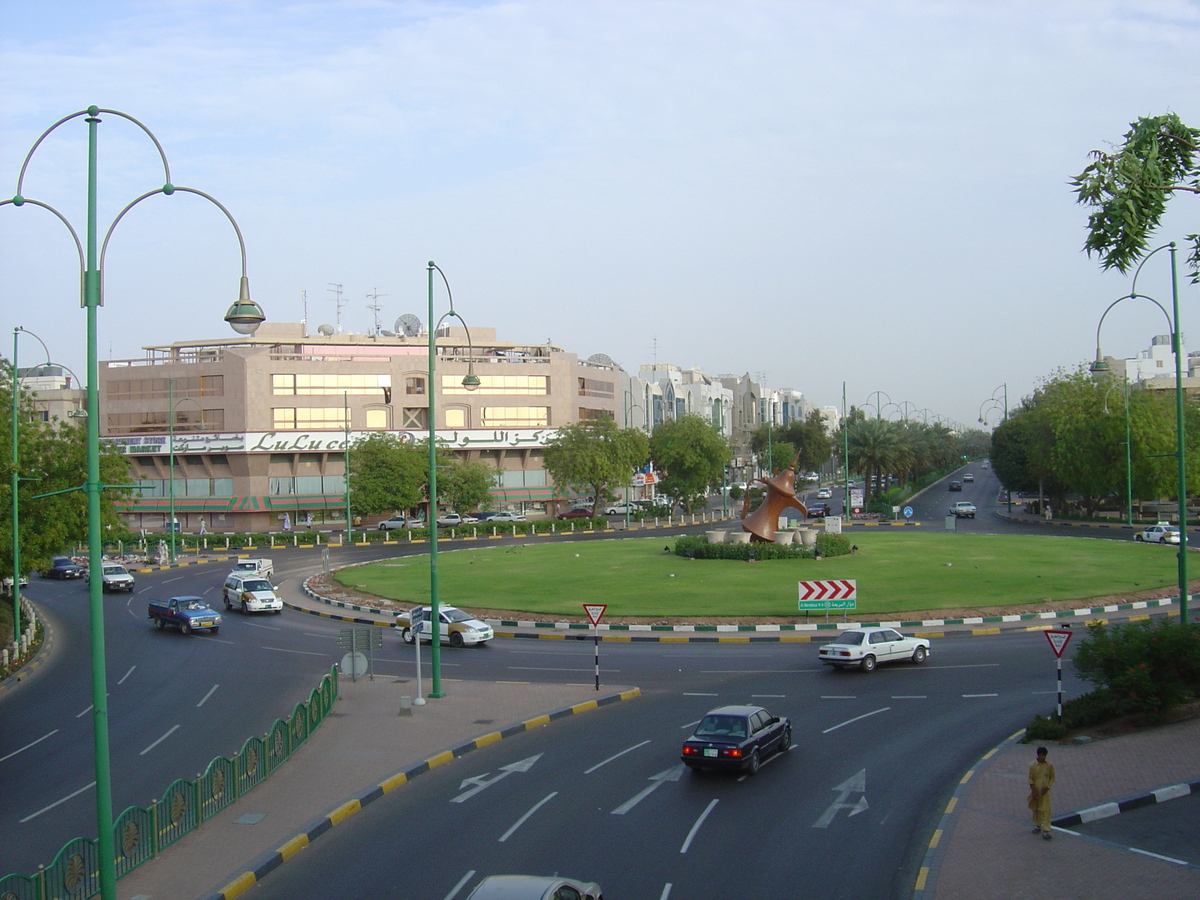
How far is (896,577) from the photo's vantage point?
→ 4231 cm

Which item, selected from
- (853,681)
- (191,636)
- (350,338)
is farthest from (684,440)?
(853,681)

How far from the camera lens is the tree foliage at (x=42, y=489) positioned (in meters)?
32.8

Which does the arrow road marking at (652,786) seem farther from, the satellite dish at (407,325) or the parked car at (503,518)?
the satellite dish at (407,325)

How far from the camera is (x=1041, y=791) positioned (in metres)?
13.1

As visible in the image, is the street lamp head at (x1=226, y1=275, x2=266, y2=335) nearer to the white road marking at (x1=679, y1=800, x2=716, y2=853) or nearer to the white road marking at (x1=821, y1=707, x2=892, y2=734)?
the white road marking at (x1=679, y1=800, x2=716, y2=853)

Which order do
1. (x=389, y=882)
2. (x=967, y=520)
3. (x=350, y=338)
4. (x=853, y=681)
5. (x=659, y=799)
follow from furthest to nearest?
(x=350, y=338) < (x=967, y=520) < (x=853, y=681) < (x=659, y=799) < (x=389, y=882)

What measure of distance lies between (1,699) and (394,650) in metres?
11.0

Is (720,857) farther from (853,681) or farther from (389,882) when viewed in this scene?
(853,681)

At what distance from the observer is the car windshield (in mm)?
16828

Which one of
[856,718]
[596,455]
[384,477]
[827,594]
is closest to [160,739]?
[856,718]

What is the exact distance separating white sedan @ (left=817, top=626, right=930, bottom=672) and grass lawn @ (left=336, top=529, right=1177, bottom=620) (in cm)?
720

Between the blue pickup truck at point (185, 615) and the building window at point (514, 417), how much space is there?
60.8 metres

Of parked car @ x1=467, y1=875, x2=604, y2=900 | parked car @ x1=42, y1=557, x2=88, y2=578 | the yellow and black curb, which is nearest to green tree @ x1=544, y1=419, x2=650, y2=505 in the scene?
parked car @ x1=42, y1=557, x2=88, y2=578

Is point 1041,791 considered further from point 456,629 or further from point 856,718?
point 456,629
